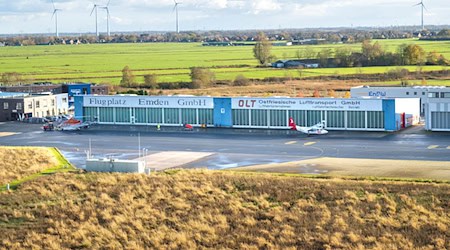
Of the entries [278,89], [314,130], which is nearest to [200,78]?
[278,89]

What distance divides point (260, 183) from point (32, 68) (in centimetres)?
12499

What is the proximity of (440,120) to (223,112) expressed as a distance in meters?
18.8

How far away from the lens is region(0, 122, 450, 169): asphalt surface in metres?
50.9

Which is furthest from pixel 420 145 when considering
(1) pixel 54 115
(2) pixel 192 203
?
(1) pixel 54 115

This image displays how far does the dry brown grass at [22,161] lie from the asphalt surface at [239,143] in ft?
5.99

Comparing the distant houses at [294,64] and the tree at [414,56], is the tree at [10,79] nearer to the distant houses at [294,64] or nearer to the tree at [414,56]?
the distant houses at [294,64]

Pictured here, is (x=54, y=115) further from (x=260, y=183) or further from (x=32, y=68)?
(x=32, y=68)

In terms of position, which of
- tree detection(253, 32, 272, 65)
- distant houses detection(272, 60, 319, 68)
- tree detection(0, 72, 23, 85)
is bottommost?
tree detection(0, 72, 23, 85)

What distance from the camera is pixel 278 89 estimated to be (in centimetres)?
10738

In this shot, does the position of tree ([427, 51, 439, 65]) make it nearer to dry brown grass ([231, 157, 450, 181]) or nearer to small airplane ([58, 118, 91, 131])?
small airplane ([58, 118, 91, 131])

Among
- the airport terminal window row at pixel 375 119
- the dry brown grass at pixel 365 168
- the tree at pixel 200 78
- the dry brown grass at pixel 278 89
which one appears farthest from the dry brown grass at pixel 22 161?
the tree at pixel 200 78

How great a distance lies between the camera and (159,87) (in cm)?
11312

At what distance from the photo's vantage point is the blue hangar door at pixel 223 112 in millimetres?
68688

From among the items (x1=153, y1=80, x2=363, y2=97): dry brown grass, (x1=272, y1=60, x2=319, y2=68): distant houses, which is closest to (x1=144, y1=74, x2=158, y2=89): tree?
(x1=153, y1=80, x2=363, y2=97): dry brown grass
